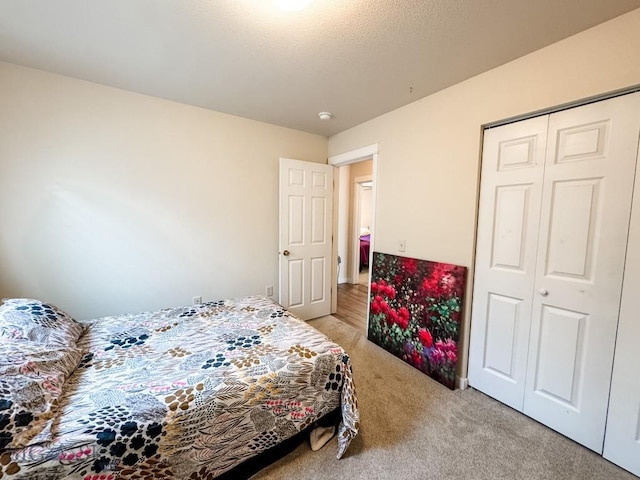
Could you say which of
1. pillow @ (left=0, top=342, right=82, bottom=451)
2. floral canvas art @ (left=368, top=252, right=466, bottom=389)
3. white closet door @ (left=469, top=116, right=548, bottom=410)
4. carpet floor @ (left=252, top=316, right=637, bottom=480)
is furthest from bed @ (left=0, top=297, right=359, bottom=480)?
white closet door @ (left=469, top=116, right=548, bottom=410)

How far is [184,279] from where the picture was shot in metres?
2.64

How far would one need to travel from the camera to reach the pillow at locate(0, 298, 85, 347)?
124 centimetres

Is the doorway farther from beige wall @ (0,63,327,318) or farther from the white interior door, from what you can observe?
beige wall @ (0,63,327,318)

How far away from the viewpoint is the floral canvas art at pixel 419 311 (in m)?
2.02

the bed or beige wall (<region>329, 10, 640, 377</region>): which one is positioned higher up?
beige wall (<region>329, 10, 640, 377</region>)

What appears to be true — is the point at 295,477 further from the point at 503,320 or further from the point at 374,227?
the point at 374,227

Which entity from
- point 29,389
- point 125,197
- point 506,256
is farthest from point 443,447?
point 125,197

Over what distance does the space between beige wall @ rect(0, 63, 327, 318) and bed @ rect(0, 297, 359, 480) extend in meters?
0.77

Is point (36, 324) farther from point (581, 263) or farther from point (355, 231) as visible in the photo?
point (355, 231)

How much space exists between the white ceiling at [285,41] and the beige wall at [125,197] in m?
0.27

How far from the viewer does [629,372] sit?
1335 mm

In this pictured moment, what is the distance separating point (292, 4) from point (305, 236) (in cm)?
227

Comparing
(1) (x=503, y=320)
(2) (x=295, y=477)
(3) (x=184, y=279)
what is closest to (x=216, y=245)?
(3) (x=184, y=279)

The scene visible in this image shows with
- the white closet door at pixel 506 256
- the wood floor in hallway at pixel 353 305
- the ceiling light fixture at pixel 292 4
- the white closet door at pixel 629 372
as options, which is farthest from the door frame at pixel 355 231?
the white closet door at pixel 629 372
